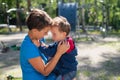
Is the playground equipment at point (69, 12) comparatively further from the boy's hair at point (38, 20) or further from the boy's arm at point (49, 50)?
the boy's hair at point (38, 20)

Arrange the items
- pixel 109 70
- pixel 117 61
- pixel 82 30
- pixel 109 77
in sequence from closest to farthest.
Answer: pixel 109 77
pixel 109 70
pixel 117 61
pixel 82 30

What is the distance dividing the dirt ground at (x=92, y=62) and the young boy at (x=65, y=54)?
2.79 m

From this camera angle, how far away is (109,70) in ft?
20.9

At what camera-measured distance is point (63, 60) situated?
2.95 meters

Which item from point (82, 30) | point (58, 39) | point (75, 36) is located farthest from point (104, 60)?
point (82, 30)

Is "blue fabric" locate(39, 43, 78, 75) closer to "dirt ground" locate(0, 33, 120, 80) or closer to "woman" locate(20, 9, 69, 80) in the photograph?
"woman" locate(20, 9, 69, 80)

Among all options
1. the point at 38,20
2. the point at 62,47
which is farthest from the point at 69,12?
the point at 38,20

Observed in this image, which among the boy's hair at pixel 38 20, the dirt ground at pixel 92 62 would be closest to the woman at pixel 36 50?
the boy's hair at pixel 38 20

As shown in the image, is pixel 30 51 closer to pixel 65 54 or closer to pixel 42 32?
pixel 42 32

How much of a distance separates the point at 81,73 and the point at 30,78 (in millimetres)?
3286

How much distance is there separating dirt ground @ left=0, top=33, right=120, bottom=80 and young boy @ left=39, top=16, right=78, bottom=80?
110 inches

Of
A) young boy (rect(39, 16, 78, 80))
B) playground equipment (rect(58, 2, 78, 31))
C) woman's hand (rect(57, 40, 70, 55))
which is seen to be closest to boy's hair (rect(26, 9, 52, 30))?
young boy (rect(39, 16, 78, 80))

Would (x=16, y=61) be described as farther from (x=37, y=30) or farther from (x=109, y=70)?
(x=37, y=30)

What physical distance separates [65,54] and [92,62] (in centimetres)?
427
